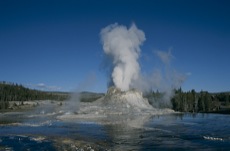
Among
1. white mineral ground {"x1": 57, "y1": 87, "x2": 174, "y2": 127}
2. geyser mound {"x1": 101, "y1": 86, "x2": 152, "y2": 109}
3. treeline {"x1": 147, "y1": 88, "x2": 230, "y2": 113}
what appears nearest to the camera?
white mineral ground {"x1": 57, "y1": 87, "x2": 174, "y2": 127}

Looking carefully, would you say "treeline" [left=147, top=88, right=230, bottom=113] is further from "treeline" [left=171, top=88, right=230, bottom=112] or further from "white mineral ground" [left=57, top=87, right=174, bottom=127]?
"white mineral ground" [left=57, top=87, right=174, bottom=127]

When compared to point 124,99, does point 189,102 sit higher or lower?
higher

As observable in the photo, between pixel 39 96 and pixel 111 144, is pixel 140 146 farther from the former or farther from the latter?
pixel 39 96

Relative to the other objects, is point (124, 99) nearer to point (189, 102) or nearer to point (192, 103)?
point (189, 102)

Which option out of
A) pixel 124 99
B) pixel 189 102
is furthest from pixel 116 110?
pixel 189 102

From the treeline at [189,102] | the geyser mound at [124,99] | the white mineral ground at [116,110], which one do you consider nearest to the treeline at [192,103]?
the treeline at [189,102]

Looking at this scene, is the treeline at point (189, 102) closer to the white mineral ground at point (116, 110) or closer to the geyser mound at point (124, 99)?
the geyser mound at point (124, 99)

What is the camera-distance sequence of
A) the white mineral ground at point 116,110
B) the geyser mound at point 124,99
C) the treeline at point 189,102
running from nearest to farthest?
1. the white mineral ground at point 116,110
2. the geyser mound at point 124,99
3. the treeline at point 189,102

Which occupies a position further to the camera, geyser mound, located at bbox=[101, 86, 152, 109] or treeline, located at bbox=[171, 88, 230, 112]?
treeline, located at bbox=[171, 88, 230, 112]

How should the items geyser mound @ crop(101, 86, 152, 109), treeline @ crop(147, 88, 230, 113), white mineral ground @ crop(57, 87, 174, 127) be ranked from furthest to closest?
1. treeline @ crop(147, 88, 230, 113)
2. geyser mound @ crop(101, 86, 152, 109)
3. white mineral ground @ crop(57, 87, 174, 127)

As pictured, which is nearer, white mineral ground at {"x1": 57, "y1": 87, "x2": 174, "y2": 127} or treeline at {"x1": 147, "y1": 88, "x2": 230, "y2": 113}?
white mineral ground at {"x1": 57, "y1": 87, "x2": 174, "y2": 127}

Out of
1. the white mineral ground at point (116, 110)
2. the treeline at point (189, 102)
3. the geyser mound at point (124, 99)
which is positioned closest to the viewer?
the white mineral ground at point (116, 110)

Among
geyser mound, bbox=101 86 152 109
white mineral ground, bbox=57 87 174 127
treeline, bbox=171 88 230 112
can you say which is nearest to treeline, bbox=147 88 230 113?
treeline, bbox=171 88 230 112

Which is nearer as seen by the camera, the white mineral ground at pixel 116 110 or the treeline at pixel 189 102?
the white mineral ground at pixel 116 110
